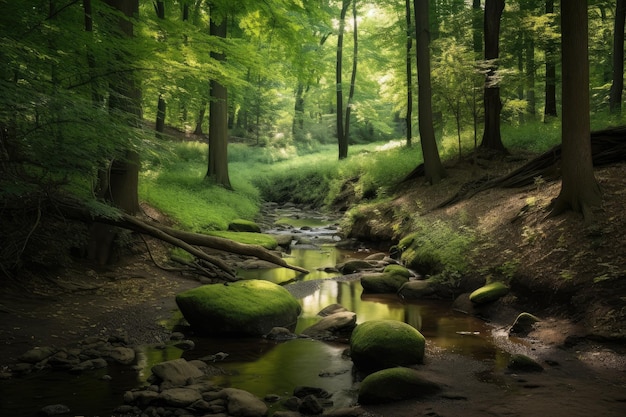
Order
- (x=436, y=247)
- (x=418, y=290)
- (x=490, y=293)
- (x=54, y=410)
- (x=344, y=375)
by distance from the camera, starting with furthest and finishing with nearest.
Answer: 1. (x=436, y=247)
2. (x=418, y=290)
3. (x=490, y=293)
4. (x=344, y=375)
5. (x=54, y=410)

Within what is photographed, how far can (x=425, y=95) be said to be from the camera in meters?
16.0

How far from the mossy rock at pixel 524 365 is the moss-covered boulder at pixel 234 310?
3.56m

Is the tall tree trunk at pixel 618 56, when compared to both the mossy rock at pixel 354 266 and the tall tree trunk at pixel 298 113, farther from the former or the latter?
the tall tree trunk at pixel 298 113

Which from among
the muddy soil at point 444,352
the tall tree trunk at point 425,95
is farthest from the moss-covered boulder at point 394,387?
the tall tree trunk at point 425,95

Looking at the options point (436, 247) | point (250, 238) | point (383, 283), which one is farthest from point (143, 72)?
point (436, 247)

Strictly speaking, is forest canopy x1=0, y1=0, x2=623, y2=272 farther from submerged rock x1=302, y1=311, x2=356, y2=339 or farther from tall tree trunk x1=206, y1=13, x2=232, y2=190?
submerged rock x1=302, y1=311, x2=356, y2=339

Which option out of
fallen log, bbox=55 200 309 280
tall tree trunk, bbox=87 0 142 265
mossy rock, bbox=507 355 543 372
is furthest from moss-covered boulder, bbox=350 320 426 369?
tall tree trunk, bbox=87 0 142 265

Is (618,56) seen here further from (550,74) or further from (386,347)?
(386,347)

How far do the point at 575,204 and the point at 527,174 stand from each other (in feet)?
12.2

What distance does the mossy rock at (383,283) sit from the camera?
1034 cm

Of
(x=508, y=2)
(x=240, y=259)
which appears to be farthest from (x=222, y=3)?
(x=508, y=2)

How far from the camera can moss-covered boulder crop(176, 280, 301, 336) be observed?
755 cm

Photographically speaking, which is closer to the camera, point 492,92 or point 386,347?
point 386,347

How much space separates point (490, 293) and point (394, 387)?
153 inches
